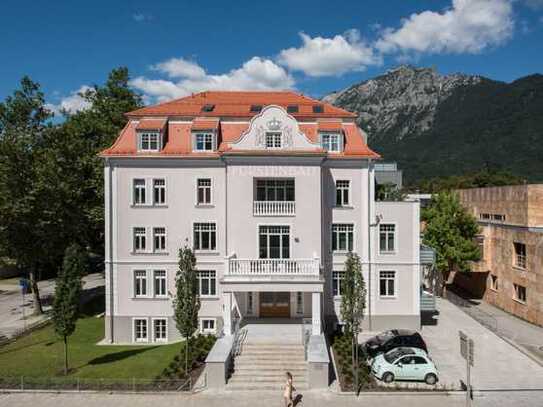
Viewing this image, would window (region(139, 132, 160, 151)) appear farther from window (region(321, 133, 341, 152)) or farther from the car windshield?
the car windshield

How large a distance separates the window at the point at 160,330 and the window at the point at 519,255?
25.9 metres

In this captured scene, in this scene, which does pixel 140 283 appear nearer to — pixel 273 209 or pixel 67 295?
pixel 67 295

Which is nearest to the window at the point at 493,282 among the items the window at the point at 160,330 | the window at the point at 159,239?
the window at the point at 160,330

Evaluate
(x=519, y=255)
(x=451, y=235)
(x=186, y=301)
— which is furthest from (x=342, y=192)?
(x=519, y=255)

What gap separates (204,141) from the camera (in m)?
25.7

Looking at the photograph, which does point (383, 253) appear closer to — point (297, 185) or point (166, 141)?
point (297, 185)

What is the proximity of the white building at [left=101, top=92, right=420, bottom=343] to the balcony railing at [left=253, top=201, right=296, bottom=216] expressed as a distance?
58 mm

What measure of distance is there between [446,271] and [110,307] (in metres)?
26.2

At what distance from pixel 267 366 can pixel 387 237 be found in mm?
11143

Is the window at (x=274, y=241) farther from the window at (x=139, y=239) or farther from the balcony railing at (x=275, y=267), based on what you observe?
the window at (x=139, y=239)

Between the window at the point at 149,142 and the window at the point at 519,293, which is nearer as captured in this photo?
the window at the point at 149,142

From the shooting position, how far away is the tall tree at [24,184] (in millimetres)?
29016

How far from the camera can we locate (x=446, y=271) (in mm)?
35375

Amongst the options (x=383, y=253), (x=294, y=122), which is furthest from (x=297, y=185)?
(x=383, y=253)
